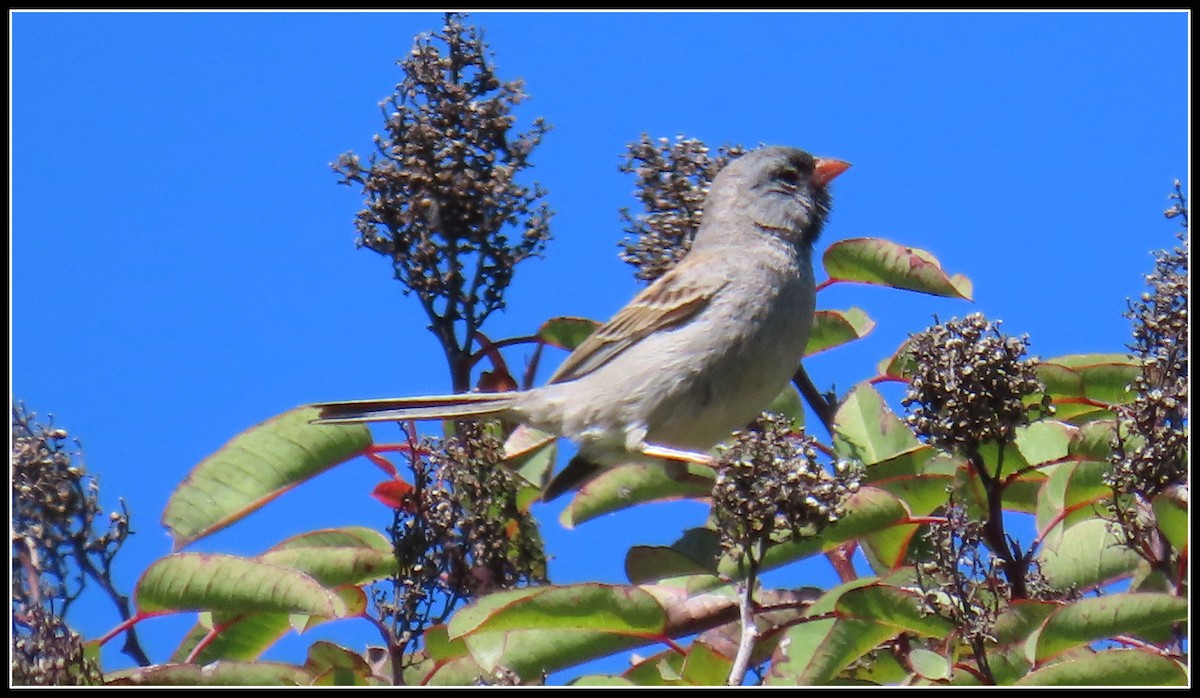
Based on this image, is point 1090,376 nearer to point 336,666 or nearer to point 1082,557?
point 1082,557

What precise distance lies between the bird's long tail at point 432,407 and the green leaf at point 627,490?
0.40m

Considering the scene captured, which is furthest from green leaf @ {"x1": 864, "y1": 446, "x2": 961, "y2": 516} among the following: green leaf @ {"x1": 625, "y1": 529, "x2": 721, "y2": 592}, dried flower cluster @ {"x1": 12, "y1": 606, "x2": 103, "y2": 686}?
dried flower cluster @ {"x1": 12, "y1": 606, "x2": 103, "y2": 686}

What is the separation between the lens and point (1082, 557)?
278 cm

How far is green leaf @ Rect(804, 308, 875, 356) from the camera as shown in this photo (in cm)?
338

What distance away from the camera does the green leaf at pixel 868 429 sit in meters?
3.13

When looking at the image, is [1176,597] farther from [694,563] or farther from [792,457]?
[694,563]

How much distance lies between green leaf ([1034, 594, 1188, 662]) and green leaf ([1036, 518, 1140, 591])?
1.60 ft

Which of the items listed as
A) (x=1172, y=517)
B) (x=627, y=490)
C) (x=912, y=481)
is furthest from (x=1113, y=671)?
(x=627, y=490)

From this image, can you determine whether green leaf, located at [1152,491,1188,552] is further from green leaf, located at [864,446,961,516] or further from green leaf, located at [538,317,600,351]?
green leaf, located at [538,317,600,351]

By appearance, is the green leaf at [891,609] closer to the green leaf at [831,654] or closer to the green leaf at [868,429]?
the green leaf at [831,654]

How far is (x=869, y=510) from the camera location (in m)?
2.65

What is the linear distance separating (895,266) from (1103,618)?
1.19 m

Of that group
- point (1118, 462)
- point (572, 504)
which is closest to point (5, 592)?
point (572, 504)

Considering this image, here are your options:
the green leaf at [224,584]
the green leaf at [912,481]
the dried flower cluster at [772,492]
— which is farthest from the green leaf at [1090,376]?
the green leaf at [224,584]
